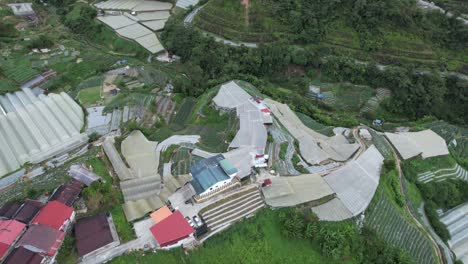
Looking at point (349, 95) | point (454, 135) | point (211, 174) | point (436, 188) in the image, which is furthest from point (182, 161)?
point (454, 135)

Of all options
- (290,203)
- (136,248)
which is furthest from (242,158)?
(136,248)

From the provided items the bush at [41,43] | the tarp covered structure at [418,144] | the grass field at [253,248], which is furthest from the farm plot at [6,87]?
the tarp covered structure at [418,144]

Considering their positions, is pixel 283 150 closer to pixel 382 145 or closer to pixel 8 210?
pixel 382 145

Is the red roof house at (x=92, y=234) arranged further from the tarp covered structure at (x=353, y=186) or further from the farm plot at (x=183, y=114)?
the tarp covered structure at (x=353, y=186)

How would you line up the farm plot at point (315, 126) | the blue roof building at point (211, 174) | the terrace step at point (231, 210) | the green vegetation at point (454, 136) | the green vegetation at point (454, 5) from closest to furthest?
the terrace step at point (231, 210), the blue roof building at point (211, 174), the farm plot at point (315, 126), the green vegetation at point (454, 136), the green vegetation at point (454, 5)

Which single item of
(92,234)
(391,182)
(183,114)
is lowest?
(183,114)

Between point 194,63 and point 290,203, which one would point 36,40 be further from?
point 290,203

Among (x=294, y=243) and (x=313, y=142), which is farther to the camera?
(x=313, y=142)
